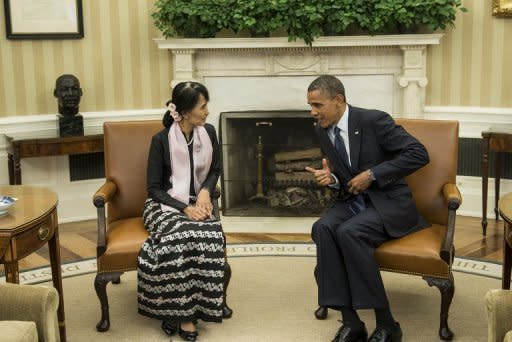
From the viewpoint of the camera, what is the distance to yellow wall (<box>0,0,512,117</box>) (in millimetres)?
6027

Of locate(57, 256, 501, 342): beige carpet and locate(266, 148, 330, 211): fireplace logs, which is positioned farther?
locate(266, 148, 330, 211): fireplace logs

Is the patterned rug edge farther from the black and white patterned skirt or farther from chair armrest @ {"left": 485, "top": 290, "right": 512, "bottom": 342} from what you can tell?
chair armrest @ {"left": 485, "top": 290, "right": 512, "bottom": 342}

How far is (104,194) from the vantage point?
4.05 meters

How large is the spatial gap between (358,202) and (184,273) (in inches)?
37.5

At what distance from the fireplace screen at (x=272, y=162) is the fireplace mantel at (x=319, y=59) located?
1.19ft

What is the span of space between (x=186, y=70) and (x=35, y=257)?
6.24ft

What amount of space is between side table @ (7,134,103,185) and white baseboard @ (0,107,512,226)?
0.27m

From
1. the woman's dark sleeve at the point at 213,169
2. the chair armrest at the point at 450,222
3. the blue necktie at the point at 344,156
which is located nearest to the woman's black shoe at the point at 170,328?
the woman's dark sleeve at the point at 213,169

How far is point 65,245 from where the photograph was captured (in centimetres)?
555

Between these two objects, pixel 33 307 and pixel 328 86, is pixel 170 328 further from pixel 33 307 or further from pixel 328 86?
pixel 328 86

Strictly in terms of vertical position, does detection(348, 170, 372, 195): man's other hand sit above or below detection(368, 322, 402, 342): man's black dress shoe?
above

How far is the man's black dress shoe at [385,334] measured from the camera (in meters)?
3.62

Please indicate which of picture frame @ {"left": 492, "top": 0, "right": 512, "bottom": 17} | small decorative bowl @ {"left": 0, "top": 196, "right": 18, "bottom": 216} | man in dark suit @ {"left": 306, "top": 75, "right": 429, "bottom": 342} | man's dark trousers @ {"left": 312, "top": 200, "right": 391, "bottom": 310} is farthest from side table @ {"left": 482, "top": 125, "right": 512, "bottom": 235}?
small decorative bowl @ {"left": 0, "top": 196, "right": 18, "bottom": 216}

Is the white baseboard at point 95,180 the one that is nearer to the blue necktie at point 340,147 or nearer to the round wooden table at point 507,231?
the blue necktie at point 340,147
